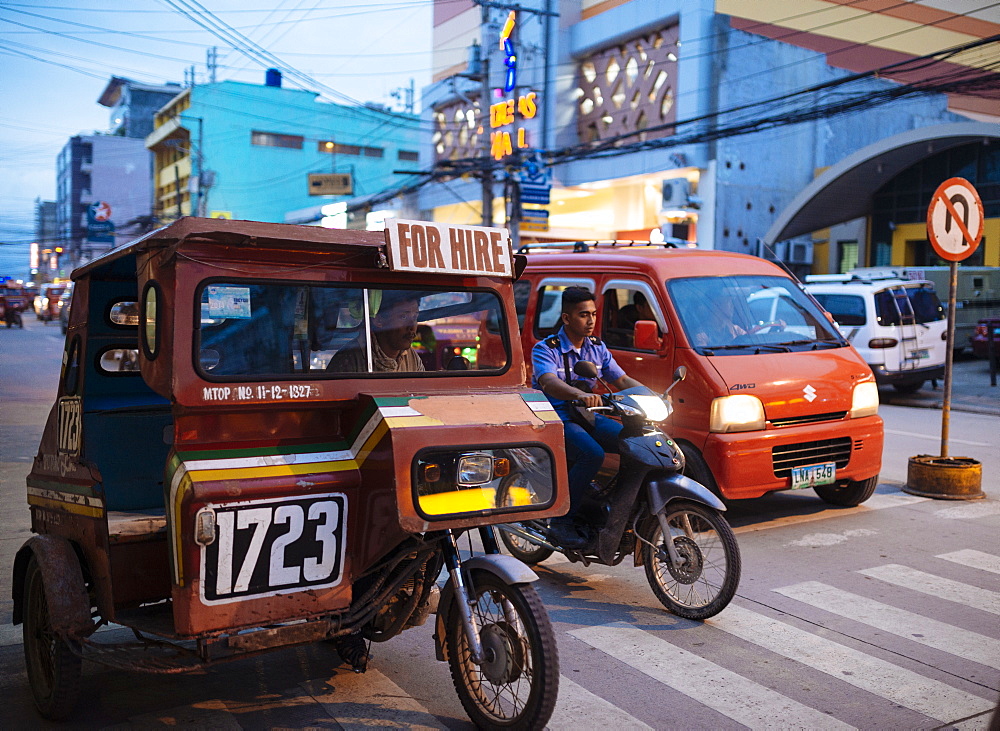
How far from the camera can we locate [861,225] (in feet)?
99.1

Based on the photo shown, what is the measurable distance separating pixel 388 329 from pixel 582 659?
73.6 inches

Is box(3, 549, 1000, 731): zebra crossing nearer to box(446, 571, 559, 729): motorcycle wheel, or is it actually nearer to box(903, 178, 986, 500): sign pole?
box(446, 571, 559, 729): motorcycle wheel

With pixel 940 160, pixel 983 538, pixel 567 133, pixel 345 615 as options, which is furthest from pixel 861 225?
pixel 345 615

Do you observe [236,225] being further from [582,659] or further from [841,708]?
[841,708]

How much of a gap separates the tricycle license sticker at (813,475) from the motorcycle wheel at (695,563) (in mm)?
1906

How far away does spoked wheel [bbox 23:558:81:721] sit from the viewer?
3.57 m

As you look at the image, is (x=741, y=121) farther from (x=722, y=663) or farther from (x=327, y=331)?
(x=327, y=331)

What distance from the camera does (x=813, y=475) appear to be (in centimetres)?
673

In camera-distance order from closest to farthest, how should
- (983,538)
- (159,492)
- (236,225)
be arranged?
(236,225) < (159,492) < (983,538)

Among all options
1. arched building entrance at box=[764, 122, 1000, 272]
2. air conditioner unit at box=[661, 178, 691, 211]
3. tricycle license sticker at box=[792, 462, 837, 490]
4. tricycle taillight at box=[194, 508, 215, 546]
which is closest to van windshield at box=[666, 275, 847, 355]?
tricycle license sticker at box=[792, 462, 837, 490]

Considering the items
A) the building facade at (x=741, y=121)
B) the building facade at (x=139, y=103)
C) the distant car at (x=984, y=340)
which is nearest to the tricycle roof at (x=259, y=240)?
the distant car at (x=984, y=340)

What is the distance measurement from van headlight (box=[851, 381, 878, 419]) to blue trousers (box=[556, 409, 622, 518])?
262cm

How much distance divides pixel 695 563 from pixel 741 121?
77.9ft

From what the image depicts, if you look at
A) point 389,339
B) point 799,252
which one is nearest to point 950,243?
point 389,339
